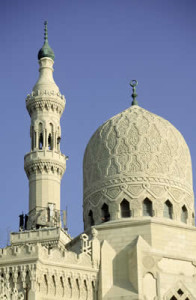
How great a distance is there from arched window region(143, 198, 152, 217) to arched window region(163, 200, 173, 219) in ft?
1.46

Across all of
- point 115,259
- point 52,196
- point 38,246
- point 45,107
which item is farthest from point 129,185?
point 45,107

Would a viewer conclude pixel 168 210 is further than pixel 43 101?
No

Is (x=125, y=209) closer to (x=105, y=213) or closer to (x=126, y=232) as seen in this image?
(x=105, y=213)

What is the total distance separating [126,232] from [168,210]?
60.0 inches

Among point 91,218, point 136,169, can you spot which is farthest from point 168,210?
point 91,218

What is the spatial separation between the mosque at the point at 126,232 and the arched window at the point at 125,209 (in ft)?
0.09

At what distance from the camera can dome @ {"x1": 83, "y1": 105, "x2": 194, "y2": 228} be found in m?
22.1

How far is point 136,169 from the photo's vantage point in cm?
2236

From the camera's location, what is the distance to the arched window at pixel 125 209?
72.3ft

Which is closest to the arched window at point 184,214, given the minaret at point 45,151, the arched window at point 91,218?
the arched window at point 91,218

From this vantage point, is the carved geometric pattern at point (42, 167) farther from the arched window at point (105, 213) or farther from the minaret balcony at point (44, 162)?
the arched window at point (105, 213)

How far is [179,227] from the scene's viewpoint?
21766 millimetres

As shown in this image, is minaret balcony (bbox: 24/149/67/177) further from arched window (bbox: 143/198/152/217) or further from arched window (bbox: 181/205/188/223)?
arched window (bbox: 143/198/152/217)

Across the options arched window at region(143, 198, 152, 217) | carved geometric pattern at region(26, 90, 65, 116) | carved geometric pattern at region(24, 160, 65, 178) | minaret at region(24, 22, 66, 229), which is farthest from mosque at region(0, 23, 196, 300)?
carved geometric pattern at region(26, 90, 65, 116)
